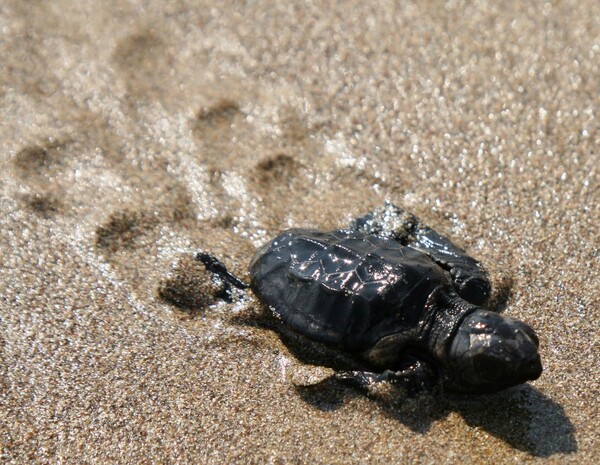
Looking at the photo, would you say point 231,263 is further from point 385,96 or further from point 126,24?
point 126,24

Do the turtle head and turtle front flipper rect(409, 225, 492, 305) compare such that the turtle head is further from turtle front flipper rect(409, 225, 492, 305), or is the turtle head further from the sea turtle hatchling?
turtle front flipper rect(409, 225, 492, 305)

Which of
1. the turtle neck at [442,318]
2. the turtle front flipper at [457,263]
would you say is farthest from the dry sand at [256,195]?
the turtle neck at [442,318]

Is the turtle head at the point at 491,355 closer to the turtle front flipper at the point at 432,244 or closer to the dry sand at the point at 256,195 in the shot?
the dry sand at the point at 256,195

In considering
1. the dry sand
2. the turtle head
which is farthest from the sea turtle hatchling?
the dry sand

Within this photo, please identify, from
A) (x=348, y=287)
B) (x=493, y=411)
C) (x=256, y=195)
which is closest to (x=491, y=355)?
(x=493, y=411)

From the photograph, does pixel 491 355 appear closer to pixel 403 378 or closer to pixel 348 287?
pixel 403 378

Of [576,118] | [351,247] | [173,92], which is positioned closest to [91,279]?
[351,247]
